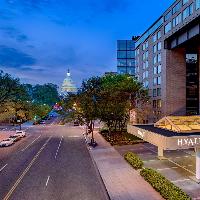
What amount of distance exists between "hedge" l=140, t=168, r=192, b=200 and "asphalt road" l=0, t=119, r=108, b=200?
14.4 ft

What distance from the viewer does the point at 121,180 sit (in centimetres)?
2814

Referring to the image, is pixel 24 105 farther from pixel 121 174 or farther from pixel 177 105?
pixel 121 174

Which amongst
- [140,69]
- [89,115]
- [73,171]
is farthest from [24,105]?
[73,171]

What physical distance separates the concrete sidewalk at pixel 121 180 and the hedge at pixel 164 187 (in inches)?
16.4

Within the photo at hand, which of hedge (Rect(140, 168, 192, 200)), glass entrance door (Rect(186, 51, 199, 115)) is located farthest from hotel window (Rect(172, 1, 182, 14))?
hedge (Rect(140, 168, 192, 200))

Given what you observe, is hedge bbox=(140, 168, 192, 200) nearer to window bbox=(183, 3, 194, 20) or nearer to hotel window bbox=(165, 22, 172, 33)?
window bbox=(183, 3, 194, 20)

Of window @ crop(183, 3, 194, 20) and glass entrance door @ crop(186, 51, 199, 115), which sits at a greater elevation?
window @ crop(183, 3, 194, 20)

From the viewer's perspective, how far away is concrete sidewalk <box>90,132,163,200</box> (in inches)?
925

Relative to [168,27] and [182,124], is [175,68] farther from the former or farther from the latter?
[182,124]

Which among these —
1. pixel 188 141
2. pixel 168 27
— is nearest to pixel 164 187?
pixel 188 141

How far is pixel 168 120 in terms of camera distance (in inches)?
1203

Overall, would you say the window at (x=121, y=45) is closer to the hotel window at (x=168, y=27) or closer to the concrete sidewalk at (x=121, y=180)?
the hotel window at (x=168, y=27)

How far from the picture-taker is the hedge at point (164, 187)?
840 inches

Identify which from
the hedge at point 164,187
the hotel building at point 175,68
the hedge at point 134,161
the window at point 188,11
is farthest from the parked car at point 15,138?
the window at point 188,11
